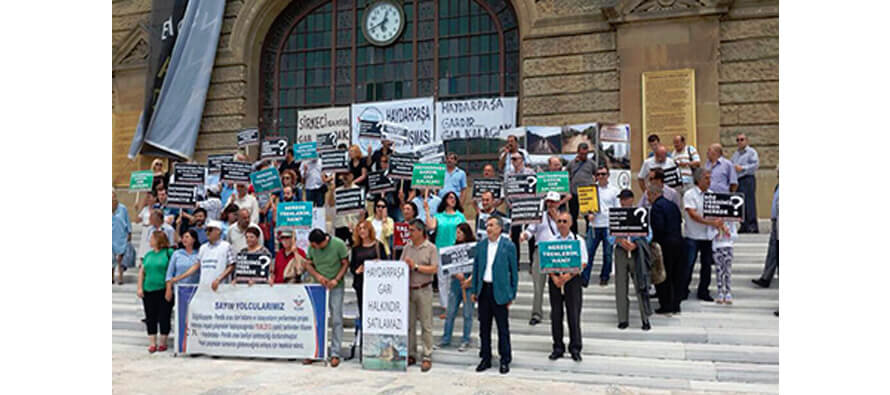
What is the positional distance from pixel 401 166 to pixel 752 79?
27.7 feet

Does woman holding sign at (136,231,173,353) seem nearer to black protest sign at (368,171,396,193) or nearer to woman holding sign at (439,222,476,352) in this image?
Result: black protest sign at (368,171,396,193)

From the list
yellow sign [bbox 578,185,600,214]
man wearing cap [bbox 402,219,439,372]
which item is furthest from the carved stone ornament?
man wearing cap [bbox 402,219,439,372]

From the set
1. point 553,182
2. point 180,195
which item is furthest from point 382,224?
point 180,195

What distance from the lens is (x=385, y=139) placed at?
12.1 metres

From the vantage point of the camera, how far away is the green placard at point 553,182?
10.3 m

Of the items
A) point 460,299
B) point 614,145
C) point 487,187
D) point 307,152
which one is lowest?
point 460,299

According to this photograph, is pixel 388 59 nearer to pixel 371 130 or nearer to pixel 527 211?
pixel 371 130

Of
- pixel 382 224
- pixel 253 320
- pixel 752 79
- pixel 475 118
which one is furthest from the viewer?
pixel 475 118

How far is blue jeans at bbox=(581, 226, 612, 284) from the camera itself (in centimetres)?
991

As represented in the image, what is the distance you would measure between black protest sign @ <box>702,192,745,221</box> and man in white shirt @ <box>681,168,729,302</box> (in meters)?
0.11

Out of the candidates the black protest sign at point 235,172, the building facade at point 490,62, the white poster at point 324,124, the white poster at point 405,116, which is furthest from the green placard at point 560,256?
the white poster at point 324,124

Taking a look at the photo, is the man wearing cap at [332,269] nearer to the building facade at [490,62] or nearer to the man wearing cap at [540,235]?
the man wearing cap at [540,235]

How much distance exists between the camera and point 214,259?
370 inches

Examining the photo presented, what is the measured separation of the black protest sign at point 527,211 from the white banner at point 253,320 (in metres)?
2.66
